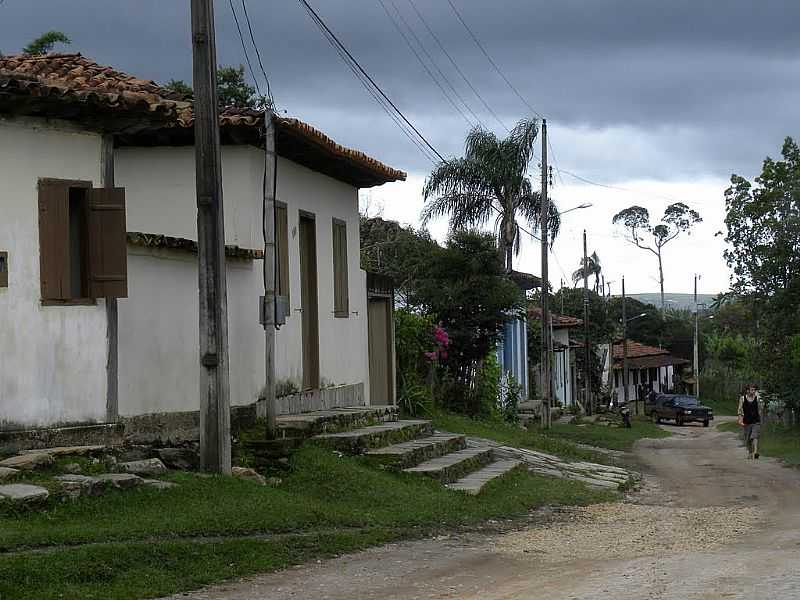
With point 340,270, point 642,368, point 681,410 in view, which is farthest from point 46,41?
point 642,368

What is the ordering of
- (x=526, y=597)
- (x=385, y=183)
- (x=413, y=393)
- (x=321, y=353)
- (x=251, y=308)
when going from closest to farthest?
(x=526, y=597)
(x=251, y=308)
(x=321, y=353)
(x=385, y=183)
(x=413, y=393)

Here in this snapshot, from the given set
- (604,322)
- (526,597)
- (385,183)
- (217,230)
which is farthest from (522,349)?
(526,597)

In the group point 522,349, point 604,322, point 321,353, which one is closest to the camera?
point 321,353

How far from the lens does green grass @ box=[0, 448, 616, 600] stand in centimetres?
805

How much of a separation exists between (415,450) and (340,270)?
5.04 metres

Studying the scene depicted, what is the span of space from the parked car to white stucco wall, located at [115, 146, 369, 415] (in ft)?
111

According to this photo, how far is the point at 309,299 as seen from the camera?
17.5m

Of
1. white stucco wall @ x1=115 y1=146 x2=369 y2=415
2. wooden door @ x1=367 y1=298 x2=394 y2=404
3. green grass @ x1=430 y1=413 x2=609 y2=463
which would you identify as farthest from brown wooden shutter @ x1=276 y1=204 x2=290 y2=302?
green grass @ x1=430 y1=413 x2=609 y2=463

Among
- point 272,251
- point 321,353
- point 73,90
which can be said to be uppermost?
point 73,90

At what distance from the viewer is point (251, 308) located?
14828mm

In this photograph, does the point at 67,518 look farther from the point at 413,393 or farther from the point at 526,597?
the point at 413,393

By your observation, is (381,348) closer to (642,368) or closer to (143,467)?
(143,467)

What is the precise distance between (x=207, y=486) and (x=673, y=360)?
70447mm

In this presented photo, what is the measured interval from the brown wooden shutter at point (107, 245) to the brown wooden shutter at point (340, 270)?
22.6ft
